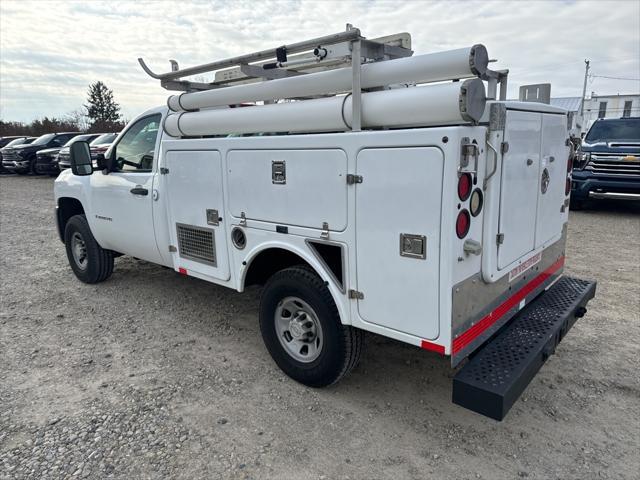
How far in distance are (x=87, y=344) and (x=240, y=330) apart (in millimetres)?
1357

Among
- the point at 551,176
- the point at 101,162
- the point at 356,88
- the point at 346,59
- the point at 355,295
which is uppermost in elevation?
the point at 346,59

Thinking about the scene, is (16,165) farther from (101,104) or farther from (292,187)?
(101,104)

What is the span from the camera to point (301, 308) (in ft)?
11.3

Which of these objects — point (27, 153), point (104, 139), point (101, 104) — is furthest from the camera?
point (101, 104)

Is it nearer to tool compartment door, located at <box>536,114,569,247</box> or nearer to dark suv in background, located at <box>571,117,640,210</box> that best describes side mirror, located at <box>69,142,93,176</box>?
tool compartment door, located at <box>536,114,569,247</box>

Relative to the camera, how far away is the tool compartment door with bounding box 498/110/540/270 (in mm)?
2848

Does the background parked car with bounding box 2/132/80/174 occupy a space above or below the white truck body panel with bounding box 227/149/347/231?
below

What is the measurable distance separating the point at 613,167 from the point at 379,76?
894cm

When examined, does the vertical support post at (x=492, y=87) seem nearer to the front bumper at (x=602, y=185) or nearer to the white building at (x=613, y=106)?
the front bumper at (x=602, y=185)

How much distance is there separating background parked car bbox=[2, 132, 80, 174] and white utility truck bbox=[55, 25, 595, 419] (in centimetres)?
2023

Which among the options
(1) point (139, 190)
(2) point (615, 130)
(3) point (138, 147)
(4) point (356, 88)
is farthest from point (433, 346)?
(2) point (615, 130)

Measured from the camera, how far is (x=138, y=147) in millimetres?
4852

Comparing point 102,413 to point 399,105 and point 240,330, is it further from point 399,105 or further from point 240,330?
point 399,105

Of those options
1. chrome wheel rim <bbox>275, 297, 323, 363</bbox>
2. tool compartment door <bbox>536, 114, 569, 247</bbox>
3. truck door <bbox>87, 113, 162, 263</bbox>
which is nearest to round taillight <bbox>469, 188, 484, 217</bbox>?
tool compartment door <bbox>536, 114, 569, 247</bbox>
